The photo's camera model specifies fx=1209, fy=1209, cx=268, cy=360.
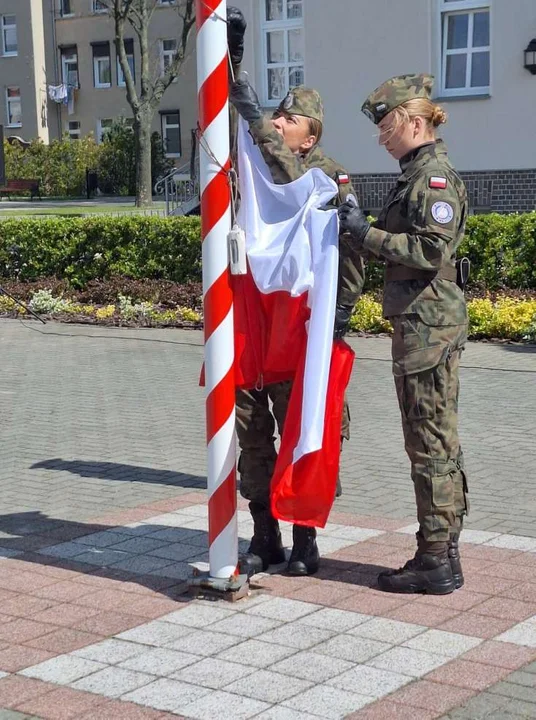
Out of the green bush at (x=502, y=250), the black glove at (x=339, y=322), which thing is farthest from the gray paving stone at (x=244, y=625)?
the green bush at (x=502, y=250)

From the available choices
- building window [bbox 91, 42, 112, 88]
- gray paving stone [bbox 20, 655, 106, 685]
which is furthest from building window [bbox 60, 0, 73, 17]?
gray paving stone [bbox 20, 655, 106, 685]

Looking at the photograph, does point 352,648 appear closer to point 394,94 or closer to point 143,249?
point 394,94

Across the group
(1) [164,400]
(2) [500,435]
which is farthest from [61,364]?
(2) [500,435]

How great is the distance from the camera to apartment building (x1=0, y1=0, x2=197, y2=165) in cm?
5075

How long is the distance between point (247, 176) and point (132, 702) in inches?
90.0

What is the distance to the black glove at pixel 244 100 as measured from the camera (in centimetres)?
511

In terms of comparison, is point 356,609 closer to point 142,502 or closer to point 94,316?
point 142,502

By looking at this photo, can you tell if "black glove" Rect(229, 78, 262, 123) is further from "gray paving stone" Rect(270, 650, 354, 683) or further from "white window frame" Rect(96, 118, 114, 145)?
"white window frame" Rect(96, 118, 114, 145)

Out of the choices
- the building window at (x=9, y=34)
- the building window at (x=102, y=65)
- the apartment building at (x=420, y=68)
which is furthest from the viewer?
the building window at (x=9, y=34)

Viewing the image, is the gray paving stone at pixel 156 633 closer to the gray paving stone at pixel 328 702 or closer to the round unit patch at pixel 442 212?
the gray paving stone at pixel 328 702

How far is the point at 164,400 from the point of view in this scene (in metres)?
10.1

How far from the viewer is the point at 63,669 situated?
4.36 meters

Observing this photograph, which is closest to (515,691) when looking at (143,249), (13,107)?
(143,249)

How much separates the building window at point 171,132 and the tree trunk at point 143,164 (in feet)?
44.1
